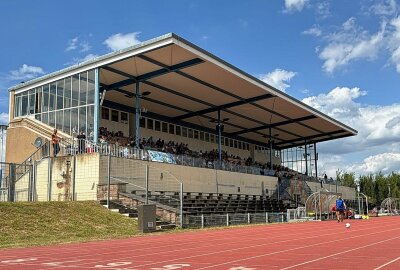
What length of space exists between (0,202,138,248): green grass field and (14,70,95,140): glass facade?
10.7 metres

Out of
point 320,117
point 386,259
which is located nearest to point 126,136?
point 320,117

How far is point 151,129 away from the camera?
4875 cm

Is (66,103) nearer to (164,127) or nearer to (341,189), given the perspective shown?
(164,127)

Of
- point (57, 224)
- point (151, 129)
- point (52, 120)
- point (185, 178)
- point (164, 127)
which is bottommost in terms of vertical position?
point (57, 224)

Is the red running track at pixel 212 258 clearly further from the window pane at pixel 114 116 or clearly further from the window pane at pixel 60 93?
the window pane at pixel 114 116

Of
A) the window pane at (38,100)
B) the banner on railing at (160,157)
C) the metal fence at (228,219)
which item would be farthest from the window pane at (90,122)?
the metal fence at (228,219)

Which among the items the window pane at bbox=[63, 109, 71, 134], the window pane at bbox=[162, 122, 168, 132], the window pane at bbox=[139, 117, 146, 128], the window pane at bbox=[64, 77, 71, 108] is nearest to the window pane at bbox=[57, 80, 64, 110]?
the window pane at bbox=[64, 77, 71, 108]

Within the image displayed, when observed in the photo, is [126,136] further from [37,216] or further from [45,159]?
[37,216]

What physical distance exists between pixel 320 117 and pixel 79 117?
29.7 m

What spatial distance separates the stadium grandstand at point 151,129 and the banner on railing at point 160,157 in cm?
9

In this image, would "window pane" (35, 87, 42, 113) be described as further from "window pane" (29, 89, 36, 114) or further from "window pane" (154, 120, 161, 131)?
"window pane" (154, 120, 161, 131)

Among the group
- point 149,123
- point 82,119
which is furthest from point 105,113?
point 82,119

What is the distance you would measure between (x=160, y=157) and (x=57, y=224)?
13995mm

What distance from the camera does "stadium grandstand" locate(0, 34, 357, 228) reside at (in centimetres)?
2766
